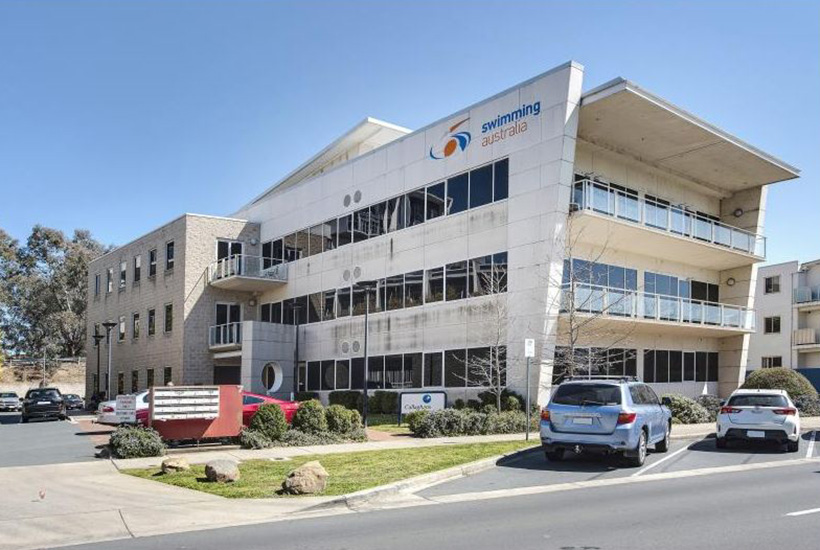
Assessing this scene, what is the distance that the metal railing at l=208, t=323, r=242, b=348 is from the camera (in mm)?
37375

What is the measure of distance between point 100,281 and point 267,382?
2168 cm

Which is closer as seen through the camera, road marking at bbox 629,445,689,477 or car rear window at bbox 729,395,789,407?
road marking at bbox 629,445,689,477

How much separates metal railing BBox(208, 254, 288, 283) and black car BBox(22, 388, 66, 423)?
9.98m

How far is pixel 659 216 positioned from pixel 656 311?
12.5 ft

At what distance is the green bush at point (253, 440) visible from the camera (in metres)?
17.9

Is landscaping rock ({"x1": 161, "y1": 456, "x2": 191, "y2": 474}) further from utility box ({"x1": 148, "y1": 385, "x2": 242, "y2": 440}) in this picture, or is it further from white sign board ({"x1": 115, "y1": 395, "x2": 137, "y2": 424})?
white sign board ({"x1": 115, "y1": 395, "x2": 137, "y2": 424})

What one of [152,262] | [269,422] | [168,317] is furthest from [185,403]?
[152,262]

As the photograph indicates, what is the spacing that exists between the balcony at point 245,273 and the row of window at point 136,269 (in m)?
3.06

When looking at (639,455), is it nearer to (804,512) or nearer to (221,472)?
(804,512)

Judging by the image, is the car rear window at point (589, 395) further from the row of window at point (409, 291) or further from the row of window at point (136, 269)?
the row of window at point (136, 269)

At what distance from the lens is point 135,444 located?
1638 cm

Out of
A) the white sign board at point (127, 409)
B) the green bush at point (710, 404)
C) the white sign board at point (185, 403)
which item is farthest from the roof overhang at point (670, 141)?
the white sign board at point (127, 409)

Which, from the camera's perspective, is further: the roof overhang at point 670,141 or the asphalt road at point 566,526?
the roof overhang at point 670,141

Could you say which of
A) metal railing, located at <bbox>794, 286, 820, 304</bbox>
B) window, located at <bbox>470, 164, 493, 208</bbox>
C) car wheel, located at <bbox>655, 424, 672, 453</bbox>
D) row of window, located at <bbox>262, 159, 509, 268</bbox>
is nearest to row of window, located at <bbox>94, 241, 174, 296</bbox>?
row of window, located at <bbox>262, 159, 509, 268</bbox>
